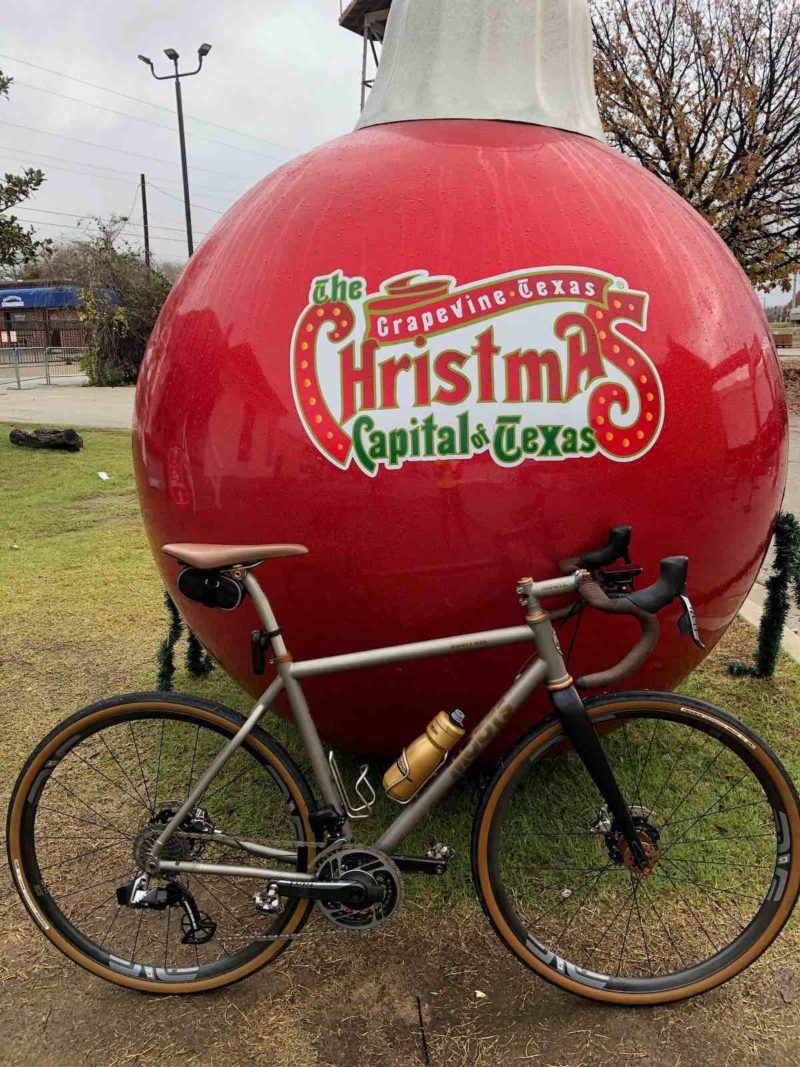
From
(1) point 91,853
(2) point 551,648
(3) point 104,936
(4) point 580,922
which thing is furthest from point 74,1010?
(2) point 551,648

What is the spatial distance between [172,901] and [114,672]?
2348 millimetres

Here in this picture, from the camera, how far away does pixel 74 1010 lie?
2.41m

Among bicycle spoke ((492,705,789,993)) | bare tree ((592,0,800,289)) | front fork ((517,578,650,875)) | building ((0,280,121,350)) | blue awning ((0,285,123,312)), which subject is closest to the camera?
front fork ((517,578,650,875))

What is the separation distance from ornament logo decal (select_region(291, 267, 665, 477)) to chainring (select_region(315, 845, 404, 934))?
104cm

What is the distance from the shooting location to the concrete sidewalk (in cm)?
1617

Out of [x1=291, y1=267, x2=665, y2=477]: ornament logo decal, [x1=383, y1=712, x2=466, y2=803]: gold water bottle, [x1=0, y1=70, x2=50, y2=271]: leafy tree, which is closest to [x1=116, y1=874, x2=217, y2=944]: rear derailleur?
[x1=383, y1=712, x2=466, y2=803]: gold water bottle

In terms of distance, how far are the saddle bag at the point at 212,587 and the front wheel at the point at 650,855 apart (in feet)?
2.79

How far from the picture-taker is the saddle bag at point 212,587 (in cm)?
231

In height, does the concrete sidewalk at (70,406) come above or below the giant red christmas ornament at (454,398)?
below

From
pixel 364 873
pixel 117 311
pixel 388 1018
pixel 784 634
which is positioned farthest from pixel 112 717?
pixel 117 311

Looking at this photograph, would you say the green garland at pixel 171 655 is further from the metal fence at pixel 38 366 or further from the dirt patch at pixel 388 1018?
the metal fence at pixel 38 366

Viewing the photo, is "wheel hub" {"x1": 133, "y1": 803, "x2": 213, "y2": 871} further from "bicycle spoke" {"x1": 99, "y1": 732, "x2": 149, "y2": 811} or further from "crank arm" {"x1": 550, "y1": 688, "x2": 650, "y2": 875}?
"crank arm" {"x1": 550, "y1": 688, "x2": 650, "y2": 875}

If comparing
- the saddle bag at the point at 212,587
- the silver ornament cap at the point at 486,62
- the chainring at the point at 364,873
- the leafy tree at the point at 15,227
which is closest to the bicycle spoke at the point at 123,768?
the chainring at the point at 364,873

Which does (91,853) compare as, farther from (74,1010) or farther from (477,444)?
(477,444)
